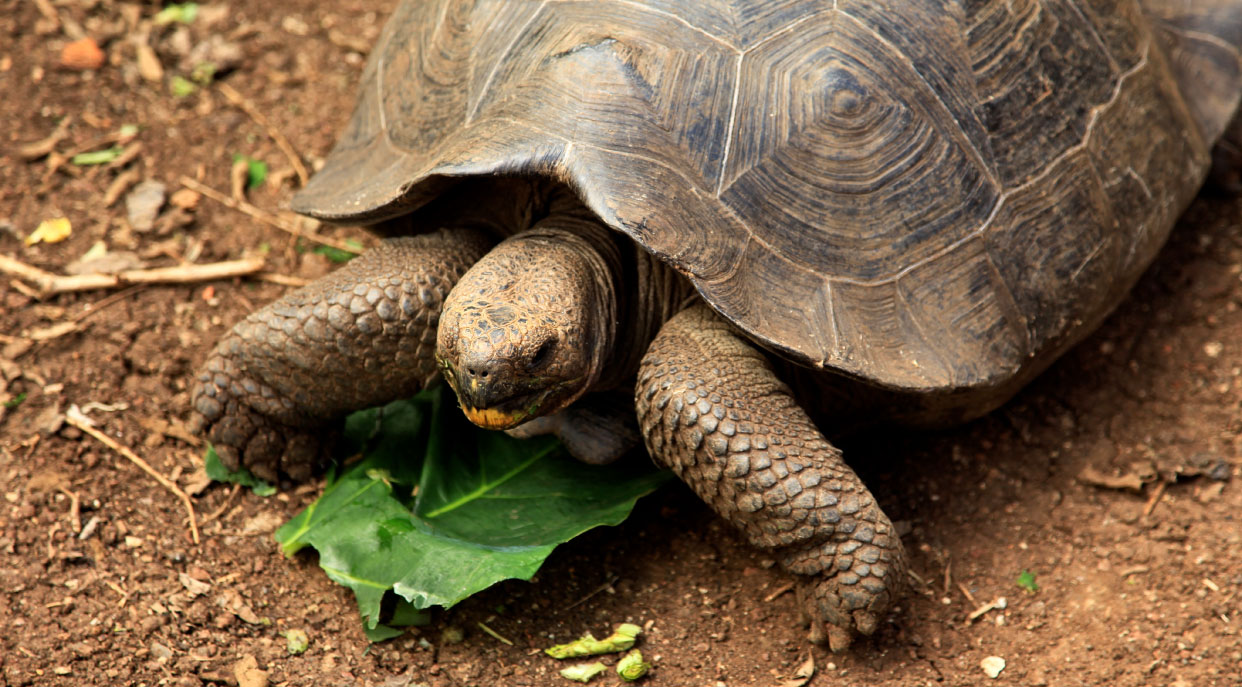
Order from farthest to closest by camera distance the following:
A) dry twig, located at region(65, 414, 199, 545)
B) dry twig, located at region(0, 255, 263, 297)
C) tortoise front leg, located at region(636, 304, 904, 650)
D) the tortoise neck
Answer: dry twig, located at region(0, 255, 263, 297)
dry twig, located at region(65, 414, 199, 545)
the tortoise neck
tortoise front leg, located at region(636, 304, 904, 650)

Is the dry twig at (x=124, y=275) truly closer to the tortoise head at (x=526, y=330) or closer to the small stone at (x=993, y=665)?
the tortoise head at (x=526, y=330)

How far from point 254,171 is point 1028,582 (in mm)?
3666

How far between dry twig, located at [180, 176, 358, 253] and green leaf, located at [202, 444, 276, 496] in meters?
1.20

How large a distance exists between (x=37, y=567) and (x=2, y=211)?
6.28 ft

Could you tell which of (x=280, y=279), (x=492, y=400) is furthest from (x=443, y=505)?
(x=280, y=279)

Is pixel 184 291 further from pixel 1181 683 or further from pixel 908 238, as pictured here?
pixel 1181 683

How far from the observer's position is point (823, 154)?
3301mm

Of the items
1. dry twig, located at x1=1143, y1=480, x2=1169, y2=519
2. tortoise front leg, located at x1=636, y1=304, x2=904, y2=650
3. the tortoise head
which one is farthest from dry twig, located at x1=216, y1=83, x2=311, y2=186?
dry twig, located at x1=1143, y1=480, x2=1169, y2=519

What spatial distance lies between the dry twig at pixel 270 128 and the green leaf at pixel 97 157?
0.61 m

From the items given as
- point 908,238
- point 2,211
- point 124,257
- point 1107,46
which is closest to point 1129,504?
point 908,238

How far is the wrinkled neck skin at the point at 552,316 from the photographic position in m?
3.01

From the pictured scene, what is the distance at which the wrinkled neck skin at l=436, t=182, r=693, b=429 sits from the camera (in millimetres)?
3012

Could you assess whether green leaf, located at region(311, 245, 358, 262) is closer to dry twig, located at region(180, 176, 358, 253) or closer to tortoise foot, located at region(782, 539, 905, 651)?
dry twig, located at region(180, 176, 358, 253)

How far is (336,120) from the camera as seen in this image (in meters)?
5.16
